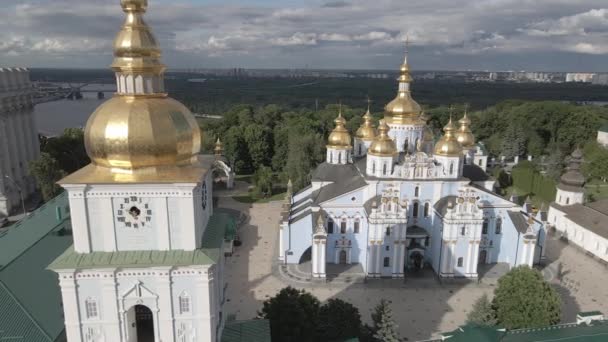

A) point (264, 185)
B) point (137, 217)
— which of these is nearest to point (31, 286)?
point (137, 217)

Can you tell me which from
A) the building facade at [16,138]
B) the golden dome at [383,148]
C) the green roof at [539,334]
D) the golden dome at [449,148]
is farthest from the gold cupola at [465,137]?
the building facade at [16,138]

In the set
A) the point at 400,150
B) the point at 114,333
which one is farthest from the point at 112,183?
the point at 400,150

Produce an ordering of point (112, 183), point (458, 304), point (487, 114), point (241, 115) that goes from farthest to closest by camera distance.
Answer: point (487, 114)
point (241, 115)
point (458, 304)
point (112, 183)

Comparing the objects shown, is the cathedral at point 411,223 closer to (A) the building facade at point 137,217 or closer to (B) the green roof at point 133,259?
(A) the building facade at point 137,217

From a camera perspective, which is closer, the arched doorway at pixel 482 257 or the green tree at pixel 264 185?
the arched doorway at pixel 482 257

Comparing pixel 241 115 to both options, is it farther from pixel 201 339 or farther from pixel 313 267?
pixel 201 339

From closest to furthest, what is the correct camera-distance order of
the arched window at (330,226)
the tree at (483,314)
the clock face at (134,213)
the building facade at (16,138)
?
the clock face at (134,213) < the tree at (483,314) < the arched window at (330,226) < the building facade at (16,138)

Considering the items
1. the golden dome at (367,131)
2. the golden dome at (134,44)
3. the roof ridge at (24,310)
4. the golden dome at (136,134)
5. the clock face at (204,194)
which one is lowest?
the roof ridge at (24,310)

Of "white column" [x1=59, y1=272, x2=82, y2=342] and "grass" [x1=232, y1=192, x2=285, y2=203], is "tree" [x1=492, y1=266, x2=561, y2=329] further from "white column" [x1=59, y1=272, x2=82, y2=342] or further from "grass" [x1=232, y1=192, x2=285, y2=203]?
"grass" [x1=232, y1=192, x2=285, y2=203]
